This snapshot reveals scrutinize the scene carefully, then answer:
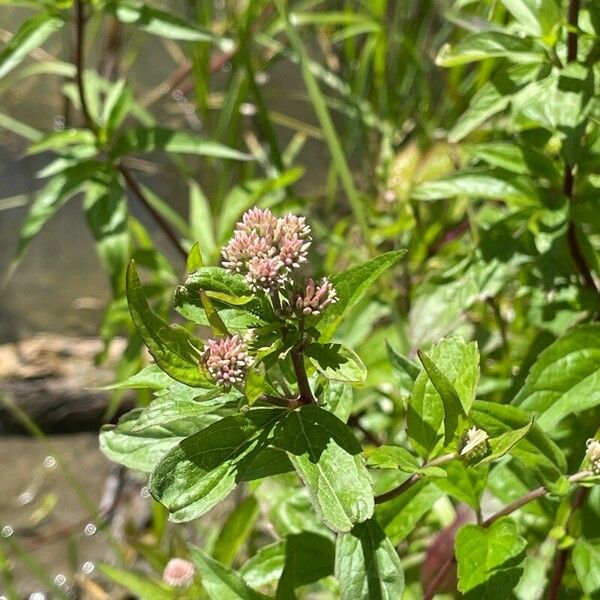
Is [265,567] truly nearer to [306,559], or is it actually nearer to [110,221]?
[306,559]

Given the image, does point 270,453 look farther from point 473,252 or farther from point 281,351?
point 473,252

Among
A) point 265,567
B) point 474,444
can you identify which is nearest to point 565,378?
point 474,444

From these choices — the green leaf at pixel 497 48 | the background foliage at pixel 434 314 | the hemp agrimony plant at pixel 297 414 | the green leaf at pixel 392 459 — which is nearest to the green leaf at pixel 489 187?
the background foliage at pixel 434 314

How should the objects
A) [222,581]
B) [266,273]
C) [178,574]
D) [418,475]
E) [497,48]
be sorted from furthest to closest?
[178,574], [497,48], [222,581], [418,475], [266,273]

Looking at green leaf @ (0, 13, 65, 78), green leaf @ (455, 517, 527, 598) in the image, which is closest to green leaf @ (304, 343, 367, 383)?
green leaf @ (455, 517, 527, 598)

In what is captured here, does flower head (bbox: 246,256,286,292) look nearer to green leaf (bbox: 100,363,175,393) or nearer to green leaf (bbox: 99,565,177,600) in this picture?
green leaf (bbox: 100,363,175,393)
